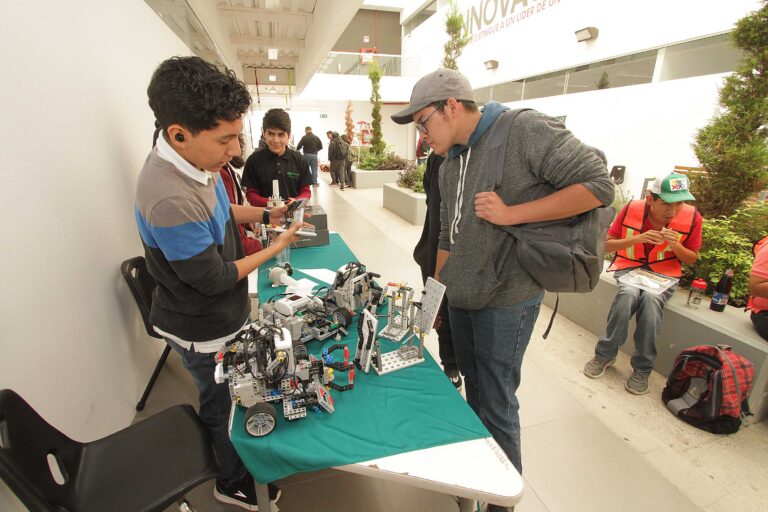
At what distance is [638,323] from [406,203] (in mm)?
4169

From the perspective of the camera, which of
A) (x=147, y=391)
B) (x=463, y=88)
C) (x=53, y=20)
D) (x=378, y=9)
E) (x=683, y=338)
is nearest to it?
(x=463, y=88)

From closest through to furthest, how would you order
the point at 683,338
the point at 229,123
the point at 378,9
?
the point at 229,123 < the point at 683,338 < the point at 378,9

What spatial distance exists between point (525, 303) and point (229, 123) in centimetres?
108

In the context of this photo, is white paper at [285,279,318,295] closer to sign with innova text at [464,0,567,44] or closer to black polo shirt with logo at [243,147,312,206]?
black polo shirt with logo at [243,147,312,206]

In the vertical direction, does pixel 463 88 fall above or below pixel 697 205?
above

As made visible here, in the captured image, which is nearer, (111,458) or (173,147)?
(173,147)

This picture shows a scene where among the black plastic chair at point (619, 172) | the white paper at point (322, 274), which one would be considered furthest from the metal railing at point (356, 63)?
the white paper at point (322, 274)

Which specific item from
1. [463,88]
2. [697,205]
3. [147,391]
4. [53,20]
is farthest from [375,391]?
[697,205]

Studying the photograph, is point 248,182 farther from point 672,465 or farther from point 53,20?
point 672,465

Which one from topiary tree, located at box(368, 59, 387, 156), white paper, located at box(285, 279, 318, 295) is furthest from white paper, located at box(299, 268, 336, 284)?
topiary tree, located at box(368, 59, 387, 156)

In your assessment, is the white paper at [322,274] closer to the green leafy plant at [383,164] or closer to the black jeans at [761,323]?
the black jeans at [761,323]

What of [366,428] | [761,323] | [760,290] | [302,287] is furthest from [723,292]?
[302,287]

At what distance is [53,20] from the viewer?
4.39 feet

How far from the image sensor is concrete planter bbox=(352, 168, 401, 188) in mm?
9047
